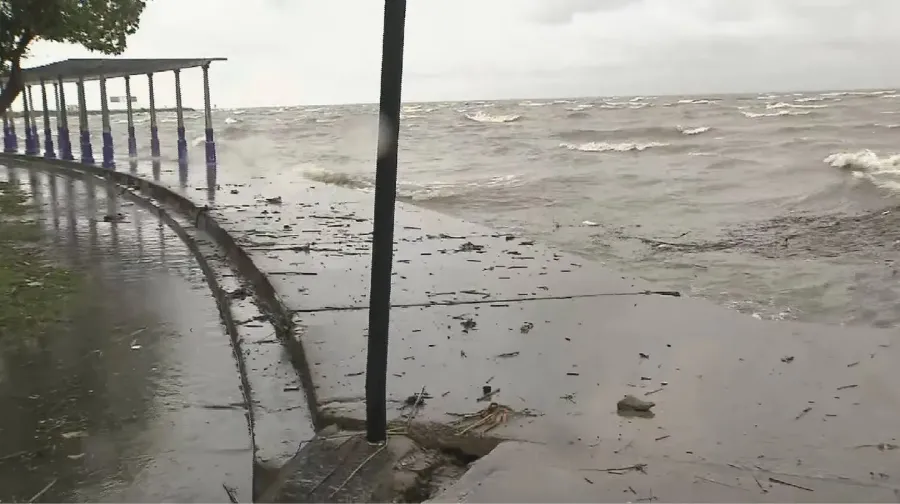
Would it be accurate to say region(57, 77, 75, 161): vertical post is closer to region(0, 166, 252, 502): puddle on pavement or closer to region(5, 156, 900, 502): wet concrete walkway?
region(0, 166, 252, 502): puddle on pavement

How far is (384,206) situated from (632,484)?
111 centimetres

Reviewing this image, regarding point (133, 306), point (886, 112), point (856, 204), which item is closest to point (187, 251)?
point (133, 306)

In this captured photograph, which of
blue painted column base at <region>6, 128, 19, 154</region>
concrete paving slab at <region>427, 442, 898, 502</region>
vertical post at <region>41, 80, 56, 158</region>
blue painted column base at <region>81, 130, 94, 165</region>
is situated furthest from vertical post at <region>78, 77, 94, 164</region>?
concrete paving slab at <region>427, 442, 898, 502</region>

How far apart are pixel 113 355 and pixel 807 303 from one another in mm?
5209

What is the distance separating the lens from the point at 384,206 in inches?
89.9

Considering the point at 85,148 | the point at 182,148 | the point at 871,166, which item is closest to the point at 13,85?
the point at 182,148

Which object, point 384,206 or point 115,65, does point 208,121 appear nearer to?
point 115,65

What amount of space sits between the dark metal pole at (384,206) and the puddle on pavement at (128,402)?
0.52 metres

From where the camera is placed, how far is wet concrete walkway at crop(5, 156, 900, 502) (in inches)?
89.4

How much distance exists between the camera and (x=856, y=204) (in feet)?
39.7

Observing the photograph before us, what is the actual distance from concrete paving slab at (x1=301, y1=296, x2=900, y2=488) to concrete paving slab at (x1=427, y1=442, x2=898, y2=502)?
0.25 feet

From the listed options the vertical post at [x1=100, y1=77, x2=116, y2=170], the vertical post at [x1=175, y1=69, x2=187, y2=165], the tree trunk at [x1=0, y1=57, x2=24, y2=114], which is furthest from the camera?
the vertical post at [x1=175, y1=69, x2=187, y2=165]

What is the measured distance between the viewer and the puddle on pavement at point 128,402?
2.46 meters

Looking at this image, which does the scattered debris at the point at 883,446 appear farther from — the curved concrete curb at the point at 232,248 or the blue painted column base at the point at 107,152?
the blue painted column base at the point at 107,152
